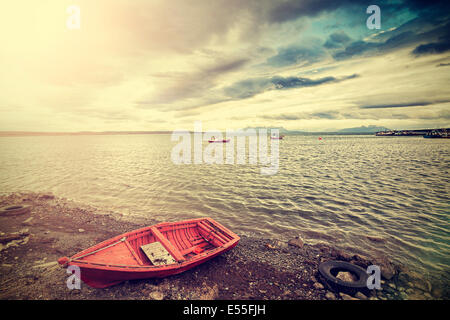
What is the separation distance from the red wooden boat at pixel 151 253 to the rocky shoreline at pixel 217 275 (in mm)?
649

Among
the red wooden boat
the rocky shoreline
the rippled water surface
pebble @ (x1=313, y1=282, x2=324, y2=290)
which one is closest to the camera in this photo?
the red wooden boat

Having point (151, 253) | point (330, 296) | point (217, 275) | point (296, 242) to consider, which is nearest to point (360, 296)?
point (330, 296)

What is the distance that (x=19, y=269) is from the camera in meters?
9.32

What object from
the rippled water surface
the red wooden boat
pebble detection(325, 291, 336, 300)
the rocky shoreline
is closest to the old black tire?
the rocky shoreline

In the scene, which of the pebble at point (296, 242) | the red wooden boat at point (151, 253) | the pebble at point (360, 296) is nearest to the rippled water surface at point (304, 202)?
the pebble at point (296, 242)

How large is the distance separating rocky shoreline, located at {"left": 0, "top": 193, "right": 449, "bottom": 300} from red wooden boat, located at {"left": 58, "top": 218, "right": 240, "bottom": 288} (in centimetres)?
65

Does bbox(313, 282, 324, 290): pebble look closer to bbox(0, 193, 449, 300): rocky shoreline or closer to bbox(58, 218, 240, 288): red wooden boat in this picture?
bbox(0, 193, 449, 300): rocky shoreline

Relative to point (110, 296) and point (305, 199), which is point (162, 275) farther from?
point (305, 199)

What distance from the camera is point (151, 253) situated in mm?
9578

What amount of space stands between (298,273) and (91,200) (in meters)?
20.9

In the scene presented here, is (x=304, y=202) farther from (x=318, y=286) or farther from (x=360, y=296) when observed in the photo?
(x=360, y=296)

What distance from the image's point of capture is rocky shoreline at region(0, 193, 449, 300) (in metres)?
8.01

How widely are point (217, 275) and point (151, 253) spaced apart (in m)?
3.44
